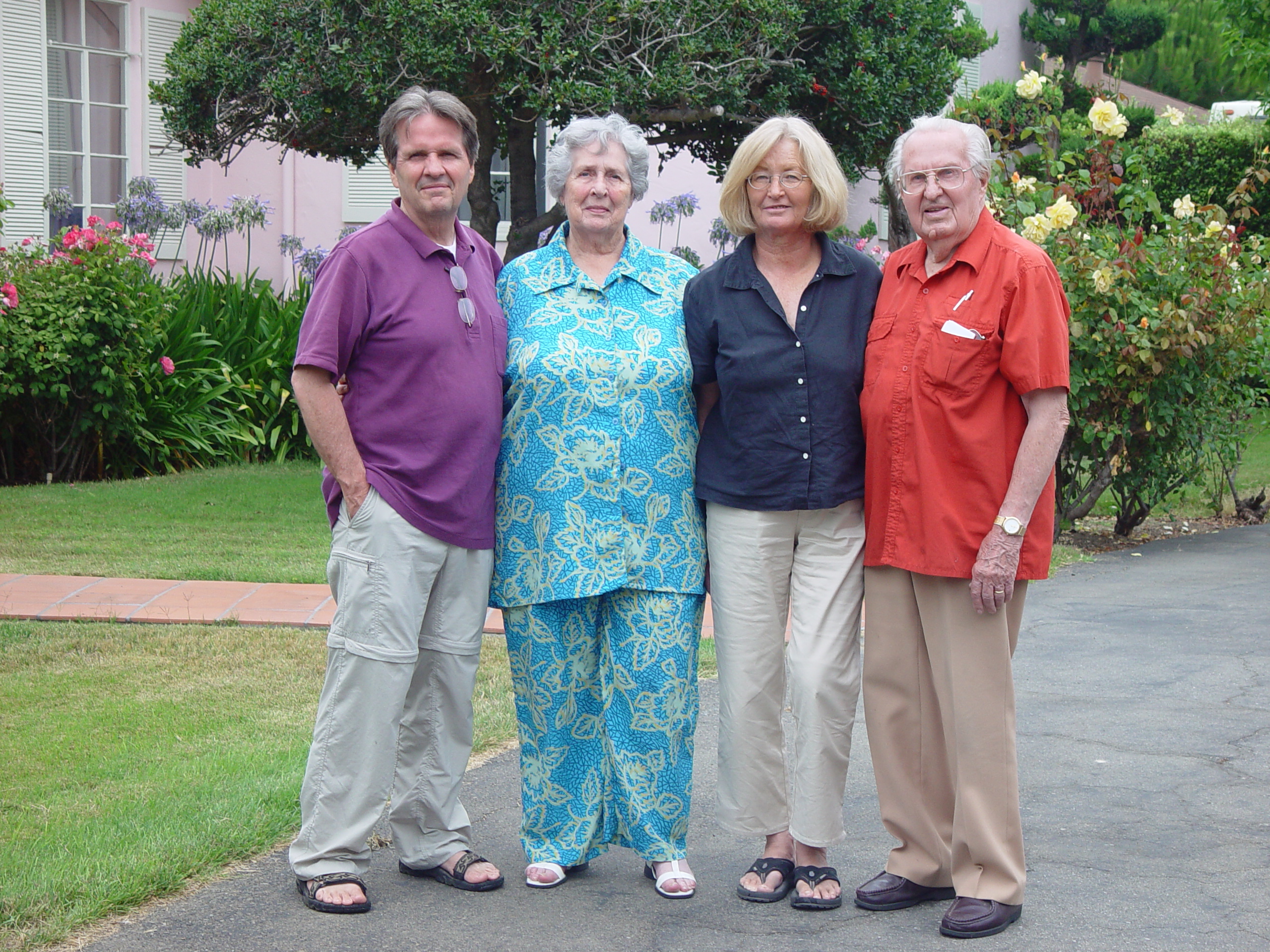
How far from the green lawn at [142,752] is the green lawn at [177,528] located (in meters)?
1.18

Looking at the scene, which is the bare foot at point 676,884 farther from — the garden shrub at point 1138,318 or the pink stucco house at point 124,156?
the pink stucco house at point 124,156

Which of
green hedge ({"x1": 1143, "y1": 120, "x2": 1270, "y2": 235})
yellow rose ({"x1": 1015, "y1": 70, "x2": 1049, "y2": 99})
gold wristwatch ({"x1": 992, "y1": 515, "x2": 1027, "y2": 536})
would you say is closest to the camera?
gold wristwatch ({"x1": 992, "y1": 515, "x2": 1027, "y2": 536})

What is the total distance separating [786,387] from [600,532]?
598mm

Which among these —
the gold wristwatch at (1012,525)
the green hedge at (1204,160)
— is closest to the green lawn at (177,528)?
the gold wristwatch at (1012,525)

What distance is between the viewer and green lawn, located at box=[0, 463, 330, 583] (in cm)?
705

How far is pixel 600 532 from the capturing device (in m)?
3.40

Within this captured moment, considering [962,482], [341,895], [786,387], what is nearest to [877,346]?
[786,387]

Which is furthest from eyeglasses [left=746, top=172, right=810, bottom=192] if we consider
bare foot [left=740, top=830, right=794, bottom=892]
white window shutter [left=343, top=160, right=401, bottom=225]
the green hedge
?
the green hedge

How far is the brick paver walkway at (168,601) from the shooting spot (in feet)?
19.8

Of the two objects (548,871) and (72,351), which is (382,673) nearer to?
(548,871)

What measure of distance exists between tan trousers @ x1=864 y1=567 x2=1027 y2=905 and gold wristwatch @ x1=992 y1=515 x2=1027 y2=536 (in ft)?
0.54

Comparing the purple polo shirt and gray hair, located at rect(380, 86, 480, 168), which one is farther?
gray hair, located at rect(380, 86, 480, 168)

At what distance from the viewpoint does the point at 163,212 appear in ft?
39.8

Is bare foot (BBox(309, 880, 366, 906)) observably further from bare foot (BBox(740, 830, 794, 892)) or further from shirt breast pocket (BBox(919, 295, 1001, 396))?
shirt breast pocket (BBox(919, 295, 1001, 396))
